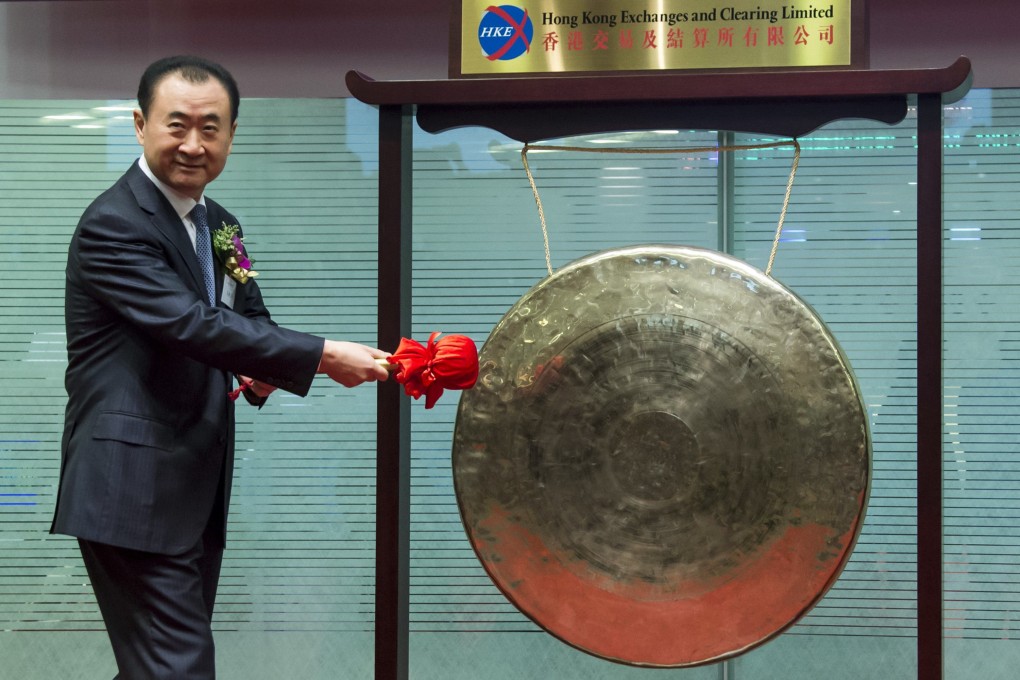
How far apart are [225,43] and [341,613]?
149cm

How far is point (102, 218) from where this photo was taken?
1822mm

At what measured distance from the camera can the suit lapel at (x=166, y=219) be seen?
1861 millimetres

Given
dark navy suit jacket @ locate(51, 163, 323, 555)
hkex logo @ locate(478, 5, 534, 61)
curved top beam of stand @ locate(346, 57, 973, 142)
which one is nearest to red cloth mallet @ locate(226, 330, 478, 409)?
dark navy suit jacket @ locate(51, 163, 323, 555)

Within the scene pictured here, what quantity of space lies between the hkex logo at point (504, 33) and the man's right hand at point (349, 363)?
0.59m

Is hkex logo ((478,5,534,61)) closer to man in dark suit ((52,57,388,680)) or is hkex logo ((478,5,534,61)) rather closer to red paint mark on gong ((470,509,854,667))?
man in dark suit ((52,57,388,680))

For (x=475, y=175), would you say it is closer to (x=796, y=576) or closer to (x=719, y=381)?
(x=719, y=381)

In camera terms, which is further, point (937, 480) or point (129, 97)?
point (129, 97)

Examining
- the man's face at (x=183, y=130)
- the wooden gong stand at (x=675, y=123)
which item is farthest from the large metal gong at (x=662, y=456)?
the man's face at (x=183, y=130)

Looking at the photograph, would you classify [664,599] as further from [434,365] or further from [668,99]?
[668,99]

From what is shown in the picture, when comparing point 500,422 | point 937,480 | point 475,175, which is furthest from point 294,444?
point 937,480

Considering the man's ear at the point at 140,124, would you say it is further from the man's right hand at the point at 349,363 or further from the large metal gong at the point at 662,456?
the large metal gong at the point at 662,456

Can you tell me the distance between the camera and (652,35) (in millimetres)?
1976

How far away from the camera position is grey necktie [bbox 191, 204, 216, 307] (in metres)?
1.96

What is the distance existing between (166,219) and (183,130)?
153 millimetres
